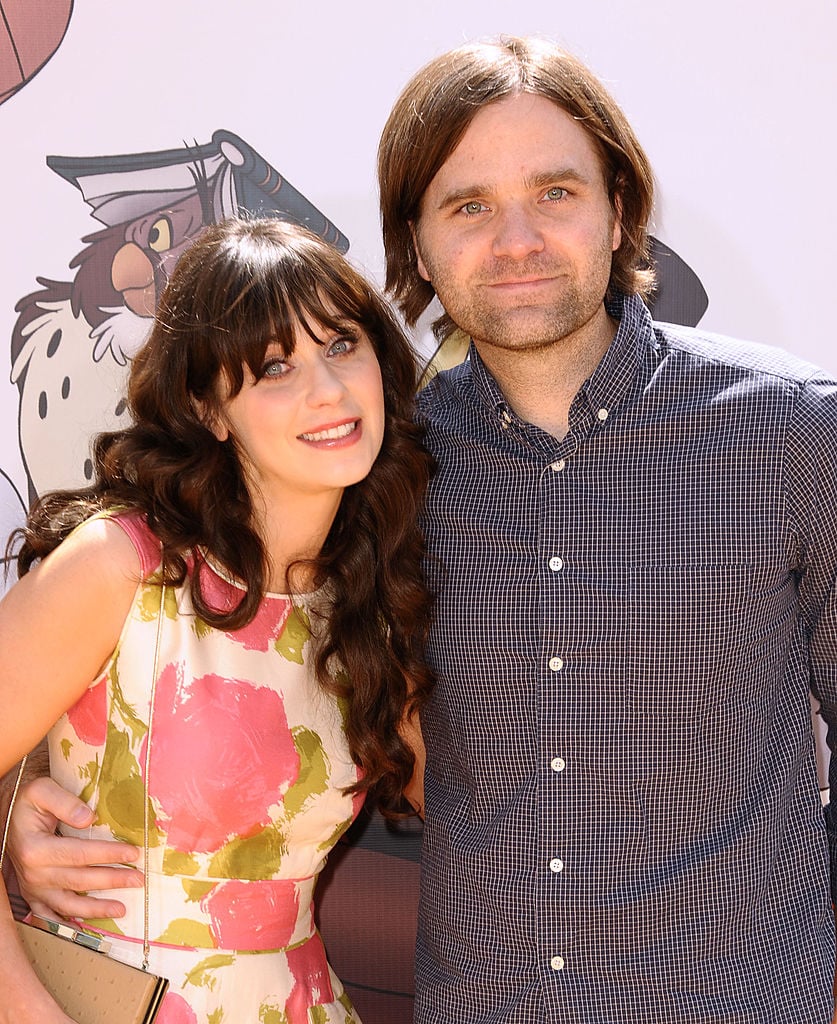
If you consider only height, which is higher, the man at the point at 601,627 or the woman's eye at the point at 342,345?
the woman's eye at the point at 342,345

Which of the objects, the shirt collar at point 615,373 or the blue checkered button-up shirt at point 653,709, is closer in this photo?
the blue checkered button-up shirt at point 653,709

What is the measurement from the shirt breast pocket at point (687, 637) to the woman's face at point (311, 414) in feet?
1.48

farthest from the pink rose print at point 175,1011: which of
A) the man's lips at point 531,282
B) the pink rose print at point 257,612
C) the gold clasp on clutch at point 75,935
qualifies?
the man's lips at point 531,282

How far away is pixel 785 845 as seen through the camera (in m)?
1.67

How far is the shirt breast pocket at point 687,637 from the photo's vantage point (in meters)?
1.64

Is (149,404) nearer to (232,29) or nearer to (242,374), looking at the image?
(242,374)

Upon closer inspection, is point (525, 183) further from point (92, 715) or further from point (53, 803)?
point (53, 803)

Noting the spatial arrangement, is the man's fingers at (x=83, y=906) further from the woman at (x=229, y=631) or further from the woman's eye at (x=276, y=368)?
the woman's eye at (x=276, y=368)

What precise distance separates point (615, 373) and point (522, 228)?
0.25 metres

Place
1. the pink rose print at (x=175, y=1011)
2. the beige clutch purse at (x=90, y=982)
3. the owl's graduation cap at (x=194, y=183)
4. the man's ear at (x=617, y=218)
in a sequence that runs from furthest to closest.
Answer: the owl's graduation cap at (x=194, y=183), the man's ear at (x=617, y=218), the pink rose print at (x=175, y=1011), the beige clutch purse at (x=90, y=982)

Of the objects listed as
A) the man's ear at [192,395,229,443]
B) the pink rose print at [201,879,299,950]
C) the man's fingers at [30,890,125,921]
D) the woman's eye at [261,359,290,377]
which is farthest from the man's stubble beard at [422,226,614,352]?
the man's fingers at [30,890,125,921]

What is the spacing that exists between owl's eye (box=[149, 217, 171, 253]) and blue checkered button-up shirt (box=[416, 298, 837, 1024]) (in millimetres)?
825

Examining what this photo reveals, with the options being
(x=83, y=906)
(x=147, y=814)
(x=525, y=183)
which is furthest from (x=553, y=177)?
(x=83, y=906)

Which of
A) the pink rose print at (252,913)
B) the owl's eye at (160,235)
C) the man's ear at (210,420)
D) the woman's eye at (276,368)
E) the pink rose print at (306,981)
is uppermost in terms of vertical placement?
the owl's eye at (160,235)
